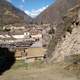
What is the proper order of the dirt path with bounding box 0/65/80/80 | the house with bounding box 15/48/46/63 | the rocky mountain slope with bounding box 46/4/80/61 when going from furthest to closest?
the house with bounding box 15/48/46/63 → the rocky mountain slope with bounding box 46/4/80/61 → the dirt path with bounding box 0/65/80/80

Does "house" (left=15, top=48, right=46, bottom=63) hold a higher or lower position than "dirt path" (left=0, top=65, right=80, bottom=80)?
higher

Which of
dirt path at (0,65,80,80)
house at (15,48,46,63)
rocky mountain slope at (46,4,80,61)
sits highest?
rocky mountain slope at (46,4,80,61)

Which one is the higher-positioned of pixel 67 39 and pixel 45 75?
pixel 67 39

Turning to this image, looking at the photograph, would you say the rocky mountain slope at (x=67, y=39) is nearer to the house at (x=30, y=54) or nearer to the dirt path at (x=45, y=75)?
the house at (x=30, y=54)

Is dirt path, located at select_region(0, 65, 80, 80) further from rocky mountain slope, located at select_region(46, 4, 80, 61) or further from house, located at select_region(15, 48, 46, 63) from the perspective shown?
house, located at select_region(15, 48, 46, 63)

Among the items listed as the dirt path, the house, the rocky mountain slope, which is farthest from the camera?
the house

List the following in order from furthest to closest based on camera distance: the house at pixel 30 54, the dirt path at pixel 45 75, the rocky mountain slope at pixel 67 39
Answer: the house at pixel 30 54 → the rocky mountain slope at pixel 67 39 → the dirt path at pixel 45 75

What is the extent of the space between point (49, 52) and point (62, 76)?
336 inches

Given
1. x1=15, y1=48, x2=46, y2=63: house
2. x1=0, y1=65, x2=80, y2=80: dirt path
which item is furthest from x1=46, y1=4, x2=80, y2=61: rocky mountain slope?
x1=0, y1=65, x2=80, y2=80: dirt path

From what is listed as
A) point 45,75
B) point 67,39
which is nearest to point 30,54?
point 67,39

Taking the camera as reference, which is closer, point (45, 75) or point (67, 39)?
point (45, 75)

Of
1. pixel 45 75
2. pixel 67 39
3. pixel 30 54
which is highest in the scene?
pixel 67 39

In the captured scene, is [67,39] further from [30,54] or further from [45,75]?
[45,75]

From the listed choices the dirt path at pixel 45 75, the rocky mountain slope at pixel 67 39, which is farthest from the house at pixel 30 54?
the dirt path at pixel 45 75
